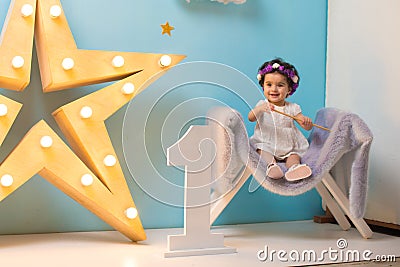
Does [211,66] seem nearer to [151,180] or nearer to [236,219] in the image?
[151,180]

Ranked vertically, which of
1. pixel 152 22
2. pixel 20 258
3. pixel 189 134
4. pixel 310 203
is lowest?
pixel 20 258

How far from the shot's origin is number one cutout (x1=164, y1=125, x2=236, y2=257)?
5.69ft

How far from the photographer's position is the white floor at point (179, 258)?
5.31ft

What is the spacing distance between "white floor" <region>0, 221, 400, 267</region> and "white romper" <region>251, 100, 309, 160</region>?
327 millimetres

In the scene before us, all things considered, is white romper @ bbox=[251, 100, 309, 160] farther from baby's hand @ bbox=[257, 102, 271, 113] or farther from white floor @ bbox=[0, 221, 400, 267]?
white floor @ bbox=[0, 221, 400, 267]

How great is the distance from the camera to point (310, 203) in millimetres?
2602

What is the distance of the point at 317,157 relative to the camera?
2.16 metres

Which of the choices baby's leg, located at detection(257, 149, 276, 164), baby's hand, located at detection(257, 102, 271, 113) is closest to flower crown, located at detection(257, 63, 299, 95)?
baby's hand, located at detection(257, 102, 271, 113)

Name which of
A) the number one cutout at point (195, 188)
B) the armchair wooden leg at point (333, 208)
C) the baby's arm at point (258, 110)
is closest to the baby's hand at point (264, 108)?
the baby's arm at point (258, 110)

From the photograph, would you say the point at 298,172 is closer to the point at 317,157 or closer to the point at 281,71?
the point at 317,157

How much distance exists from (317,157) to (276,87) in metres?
0.34

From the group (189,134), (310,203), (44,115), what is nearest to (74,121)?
(44,115)

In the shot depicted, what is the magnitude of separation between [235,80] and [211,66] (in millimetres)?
100

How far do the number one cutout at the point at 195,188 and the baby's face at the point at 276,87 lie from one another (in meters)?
0.59
